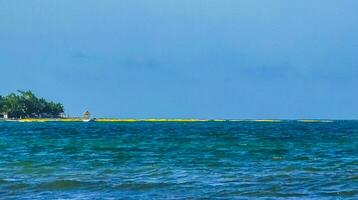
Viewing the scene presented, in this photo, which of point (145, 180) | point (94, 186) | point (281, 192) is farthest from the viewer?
point (145, 180)

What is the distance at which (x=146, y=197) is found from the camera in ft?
61.2

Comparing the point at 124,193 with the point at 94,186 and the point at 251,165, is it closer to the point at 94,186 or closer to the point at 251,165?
the point at 94,186

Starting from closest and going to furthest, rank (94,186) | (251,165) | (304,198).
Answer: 1. (304,198)
2. (94,186)
3. (251,165)

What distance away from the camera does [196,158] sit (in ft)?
112

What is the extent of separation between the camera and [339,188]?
20172 millimetres

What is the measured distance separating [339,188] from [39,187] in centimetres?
904

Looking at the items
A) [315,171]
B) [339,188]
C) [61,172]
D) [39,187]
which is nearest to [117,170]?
[61,172]

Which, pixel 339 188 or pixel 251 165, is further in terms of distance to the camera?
pixel 251 165

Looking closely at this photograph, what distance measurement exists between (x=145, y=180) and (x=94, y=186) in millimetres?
2188

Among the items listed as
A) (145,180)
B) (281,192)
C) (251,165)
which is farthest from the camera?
(251,165)

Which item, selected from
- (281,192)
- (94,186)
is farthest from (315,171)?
(94,186)

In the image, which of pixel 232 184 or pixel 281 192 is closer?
pixel 281 192

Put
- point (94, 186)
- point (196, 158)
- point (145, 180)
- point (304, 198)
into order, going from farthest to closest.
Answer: point (196, 158)
point (145, 180)
point (94, 186)
point (304, 198)

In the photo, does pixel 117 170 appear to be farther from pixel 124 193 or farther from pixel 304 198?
pixel 304 198
